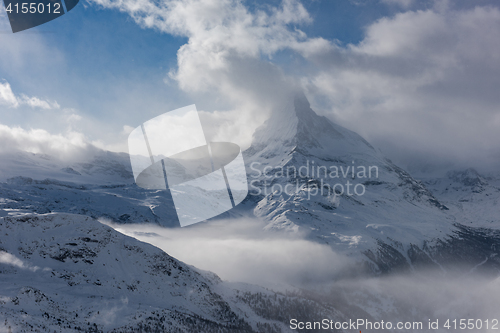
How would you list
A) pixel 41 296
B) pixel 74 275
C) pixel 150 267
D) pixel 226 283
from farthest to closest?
1. pixel 226 283
2. pixel 150 267
3. pixel 74 275
4. pixel 41 296

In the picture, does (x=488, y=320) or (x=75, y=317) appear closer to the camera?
(x=75, y=317)

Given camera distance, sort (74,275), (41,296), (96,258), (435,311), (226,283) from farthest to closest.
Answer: (435,311) → (226,283) → (96,258) → (74,275) → (41,296)

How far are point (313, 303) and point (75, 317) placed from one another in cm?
10321

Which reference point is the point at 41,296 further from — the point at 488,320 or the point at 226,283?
the point at 488,320

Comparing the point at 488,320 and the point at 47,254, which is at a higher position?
the point at 47,254

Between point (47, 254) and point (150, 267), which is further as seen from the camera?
point (150, 267)

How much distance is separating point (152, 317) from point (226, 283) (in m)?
55.2

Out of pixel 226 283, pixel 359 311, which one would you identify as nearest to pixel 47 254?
pixel 226 283

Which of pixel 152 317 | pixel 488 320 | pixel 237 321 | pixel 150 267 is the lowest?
pixel 488 320

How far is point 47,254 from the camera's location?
69500mm

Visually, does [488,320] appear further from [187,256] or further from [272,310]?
[187,256]

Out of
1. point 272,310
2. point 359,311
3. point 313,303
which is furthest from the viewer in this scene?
Result: point 359,311

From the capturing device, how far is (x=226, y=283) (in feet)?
397

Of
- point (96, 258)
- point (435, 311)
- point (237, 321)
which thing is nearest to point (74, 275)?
point (96, 258)
